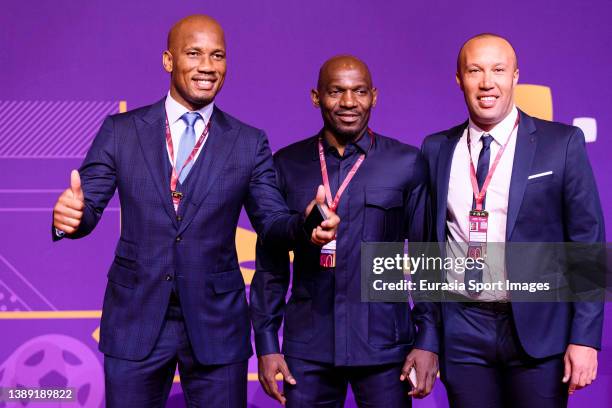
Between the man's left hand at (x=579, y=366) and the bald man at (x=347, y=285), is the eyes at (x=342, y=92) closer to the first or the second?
the bald man at (x=347, y=285)

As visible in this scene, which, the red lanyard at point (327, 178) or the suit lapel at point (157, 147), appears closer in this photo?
the suit lapel at point (157, 147)

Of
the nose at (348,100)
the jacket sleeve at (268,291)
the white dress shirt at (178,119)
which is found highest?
the nose at (348,100)

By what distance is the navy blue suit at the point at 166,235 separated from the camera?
2631 mm

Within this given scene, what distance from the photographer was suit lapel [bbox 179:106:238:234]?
8.71 ft

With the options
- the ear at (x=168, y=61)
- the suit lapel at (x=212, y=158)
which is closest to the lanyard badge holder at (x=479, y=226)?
the suit lapel at (x=212, y=158)

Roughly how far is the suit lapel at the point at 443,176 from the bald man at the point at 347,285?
90mm

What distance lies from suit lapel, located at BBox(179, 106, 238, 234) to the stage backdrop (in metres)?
1.35

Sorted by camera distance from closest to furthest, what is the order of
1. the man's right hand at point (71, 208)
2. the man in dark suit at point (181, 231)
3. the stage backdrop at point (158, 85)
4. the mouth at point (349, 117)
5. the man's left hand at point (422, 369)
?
1. the man's right hand at point (71, 208)
2. the man in dark suit at point (181, 231)
3. the man's left hand at point (422, 369)
4. the mouth at point (349, 117)
5. the stage backdrop at point (158, 85)

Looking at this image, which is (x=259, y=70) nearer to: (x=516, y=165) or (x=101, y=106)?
(x=101, y=106)

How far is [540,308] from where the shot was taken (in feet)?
8.88

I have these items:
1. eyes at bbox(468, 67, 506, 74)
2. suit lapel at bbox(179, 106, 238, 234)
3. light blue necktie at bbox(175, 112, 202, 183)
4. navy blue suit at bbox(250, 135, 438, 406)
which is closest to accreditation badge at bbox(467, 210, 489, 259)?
navy blue suit at bbox(250, 135, 438, 406)

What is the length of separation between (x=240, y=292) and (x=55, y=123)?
1855 millimetres

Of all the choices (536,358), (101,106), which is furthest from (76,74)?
(536,358)

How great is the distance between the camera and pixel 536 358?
2.67m
